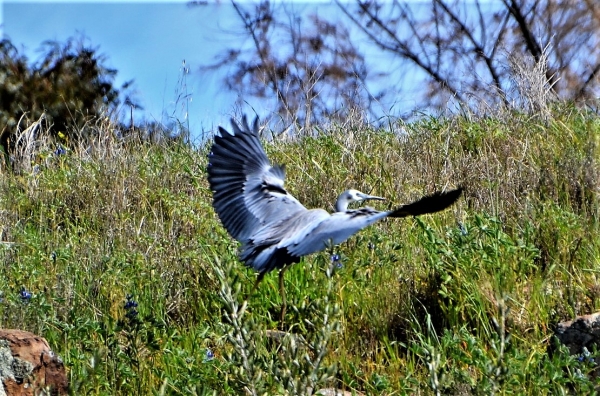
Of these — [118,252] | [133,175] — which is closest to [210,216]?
→ [118,252]

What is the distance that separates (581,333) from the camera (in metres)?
3.46

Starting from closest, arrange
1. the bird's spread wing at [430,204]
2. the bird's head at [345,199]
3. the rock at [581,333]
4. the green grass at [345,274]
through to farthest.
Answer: the green grass at [345,274] → the bird's spread wing at [430,204] → the rock at [581,333] → the bird's head at [345,199]

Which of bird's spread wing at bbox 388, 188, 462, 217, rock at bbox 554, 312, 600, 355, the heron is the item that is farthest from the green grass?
bird's spread wing at bbox 388, 188, 462, 217

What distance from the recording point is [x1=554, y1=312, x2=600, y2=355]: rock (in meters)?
3.43

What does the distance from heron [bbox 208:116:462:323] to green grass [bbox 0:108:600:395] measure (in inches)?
9.8

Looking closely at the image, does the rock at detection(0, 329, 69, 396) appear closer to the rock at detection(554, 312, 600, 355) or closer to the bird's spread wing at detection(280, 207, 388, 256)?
the bird's spread wing at detection(280, 207, 388, 256)

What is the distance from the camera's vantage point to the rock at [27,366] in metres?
3.18

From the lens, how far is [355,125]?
738 centimetres

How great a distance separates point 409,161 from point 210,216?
1.67 meters

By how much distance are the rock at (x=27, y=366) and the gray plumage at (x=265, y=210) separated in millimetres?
870

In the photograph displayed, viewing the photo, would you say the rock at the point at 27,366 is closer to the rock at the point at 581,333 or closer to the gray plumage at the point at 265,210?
the gray plumage at the point at 265,210

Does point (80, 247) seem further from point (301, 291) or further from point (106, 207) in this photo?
point (301, 291)

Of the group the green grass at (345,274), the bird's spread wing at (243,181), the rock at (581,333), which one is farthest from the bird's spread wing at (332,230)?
the rock at (581,333)

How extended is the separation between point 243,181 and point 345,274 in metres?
0.80
